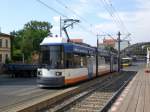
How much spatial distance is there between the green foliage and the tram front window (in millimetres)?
66442

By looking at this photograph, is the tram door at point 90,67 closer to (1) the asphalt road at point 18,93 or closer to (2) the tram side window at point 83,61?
(2) the tram side window at point 83,61

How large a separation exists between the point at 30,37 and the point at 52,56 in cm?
8750

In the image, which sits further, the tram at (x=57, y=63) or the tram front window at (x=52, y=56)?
the tram front window at (x=52, y=56)

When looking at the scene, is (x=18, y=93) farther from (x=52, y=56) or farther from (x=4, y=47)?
(x=4, y=47)

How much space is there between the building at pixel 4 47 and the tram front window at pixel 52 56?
42921mm

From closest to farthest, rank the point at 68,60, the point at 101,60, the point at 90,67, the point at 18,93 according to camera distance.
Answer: the point at 18,93 < the point at 68,60 < the point at 90,67 < the point at 101,60

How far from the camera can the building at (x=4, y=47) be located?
6775 cm

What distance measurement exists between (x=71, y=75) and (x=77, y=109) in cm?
1048

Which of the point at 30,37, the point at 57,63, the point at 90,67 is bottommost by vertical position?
the point at 90,67

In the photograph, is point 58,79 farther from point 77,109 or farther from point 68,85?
point 77,109

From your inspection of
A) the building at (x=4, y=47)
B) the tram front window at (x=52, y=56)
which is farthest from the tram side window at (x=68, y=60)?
the building at (x=4, y=47)

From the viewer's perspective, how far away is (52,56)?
2452cm

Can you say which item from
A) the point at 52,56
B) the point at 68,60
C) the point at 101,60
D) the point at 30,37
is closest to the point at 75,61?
the point at 68,60

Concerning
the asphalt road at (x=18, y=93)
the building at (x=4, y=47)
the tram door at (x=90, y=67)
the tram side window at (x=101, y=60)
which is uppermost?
the building at (x=4, y=47)
